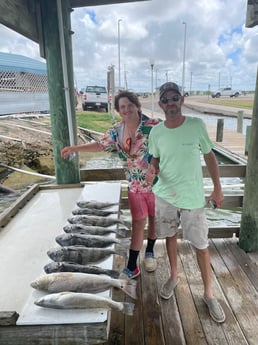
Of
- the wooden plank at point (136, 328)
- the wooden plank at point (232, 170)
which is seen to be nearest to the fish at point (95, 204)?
the wooden plank at point (136, 328)

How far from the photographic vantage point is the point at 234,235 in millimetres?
3150

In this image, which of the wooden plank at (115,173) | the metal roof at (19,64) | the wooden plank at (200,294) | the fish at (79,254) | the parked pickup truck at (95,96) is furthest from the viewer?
the parked pickup truck at (95,96)

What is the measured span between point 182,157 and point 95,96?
64.2 ft

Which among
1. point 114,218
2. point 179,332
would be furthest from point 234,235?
point 114,218

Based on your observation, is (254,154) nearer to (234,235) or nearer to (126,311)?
(234,235)

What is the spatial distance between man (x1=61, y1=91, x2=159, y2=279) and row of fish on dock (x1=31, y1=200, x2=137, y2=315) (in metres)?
0.34

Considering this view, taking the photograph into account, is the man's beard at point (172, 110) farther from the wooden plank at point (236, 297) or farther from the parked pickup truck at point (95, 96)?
the parked pickup truck at point (95, 96)

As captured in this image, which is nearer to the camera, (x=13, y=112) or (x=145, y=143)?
(x=145, y=143)

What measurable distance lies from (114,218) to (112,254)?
1.43 ft

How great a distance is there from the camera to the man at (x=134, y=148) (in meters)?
2.15

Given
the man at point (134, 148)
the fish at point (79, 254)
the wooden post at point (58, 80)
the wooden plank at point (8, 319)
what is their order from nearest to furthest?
the wooden plank at point (8, 319) → the fish at point (79, 254) → the man at point (134, 148) → the wooden post at point (58, 80)

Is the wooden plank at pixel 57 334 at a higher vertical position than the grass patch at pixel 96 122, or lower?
higher

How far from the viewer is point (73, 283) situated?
4.19ft

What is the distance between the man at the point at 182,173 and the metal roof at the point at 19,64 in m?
13.7
